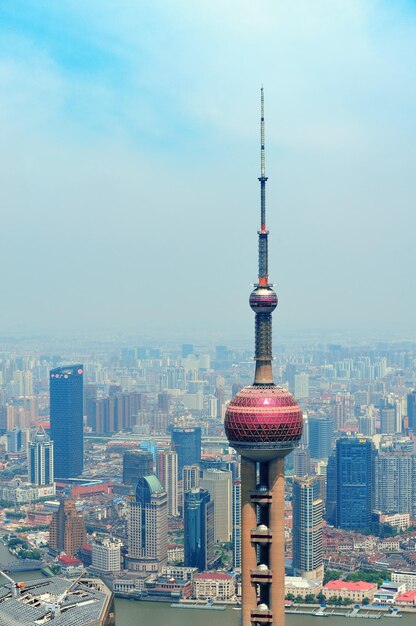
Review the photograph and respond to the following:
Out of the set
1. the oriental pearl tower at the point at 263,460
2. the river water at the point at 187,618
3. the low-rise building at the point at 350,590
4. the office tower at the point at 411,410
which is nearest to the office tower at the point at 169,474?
the low-rise building at the point at 350,590

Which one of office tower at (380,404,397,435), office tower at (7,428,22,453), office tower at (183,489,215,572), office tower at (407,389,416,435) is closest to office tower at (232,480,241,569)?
office tower at (183,489,215,572)

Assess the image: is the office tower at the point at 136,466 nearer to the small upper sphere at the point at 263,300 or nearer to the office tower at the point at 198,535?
the office tower at the point at 198,535

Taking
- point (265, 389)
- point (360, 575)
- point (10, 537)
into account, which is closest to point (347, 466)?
point (360, 575)

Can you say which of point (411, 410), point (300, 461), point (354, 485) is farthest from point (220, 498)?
point (411, 410)

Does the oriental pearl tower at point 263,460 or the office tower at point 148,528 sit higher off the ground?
A: the oriental pearl tower at point 263,460

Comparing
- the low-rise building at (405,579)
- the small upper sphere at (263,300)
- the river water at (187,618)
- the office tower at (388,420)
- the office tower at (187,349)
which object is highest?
the small upper sphere at (263,300)

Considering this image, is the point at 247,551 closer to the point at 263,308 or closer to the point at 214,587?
the point at 263,308

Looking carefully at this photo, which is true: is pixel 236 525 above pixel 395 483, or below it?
below
